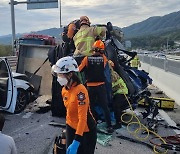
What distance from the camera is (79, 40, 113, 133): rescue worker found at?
7.09 m

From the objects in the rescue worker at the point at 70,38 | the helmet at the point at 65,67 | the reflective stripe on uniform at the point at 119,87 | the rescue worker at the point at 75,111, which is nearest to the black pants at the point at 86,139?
the rescue worker at the point at 75,111

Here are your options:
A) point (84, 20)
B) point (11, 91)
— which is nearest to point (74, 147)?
point (11, 91)

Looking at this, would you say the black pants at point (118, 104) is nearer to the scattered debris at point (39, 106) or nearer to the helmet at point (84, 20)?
the helmet at point (84, 20)

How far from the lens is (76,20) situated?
9.05 metres

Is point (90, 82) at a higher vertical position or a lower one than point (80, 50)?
lower

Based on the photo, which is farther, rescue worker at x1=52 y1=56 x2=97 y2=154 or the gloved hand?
rescue worker at x1=52 y1=56 x2=97 y2=154

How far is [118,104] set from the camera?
768 centimetres

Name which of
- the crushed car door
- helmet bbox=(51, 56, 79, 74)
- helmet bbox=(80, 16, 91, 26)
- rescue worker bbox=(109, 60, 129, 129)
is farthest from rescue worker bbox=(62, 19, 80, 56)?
helmet bbox=(51, 56, 79, 74)

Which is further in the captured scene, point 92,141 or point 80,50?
point 80,50

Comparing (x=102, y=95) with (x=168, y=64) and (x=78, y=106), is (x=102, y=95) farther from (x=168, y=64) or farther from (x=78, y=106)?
(x=168, y=64)

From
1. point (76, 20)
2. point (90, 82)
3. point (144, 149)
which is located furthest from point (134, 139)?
point (76, 20)

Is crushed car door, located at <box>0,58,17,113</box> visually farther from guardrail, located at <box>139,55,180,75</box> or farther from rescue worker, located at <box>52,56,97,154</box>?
guardrail, located at <box>139,55,180,75</box>

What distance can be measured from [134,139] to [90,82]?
64.0 inches

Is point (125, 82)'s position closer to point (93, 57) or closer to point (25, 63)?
point (93, 57)
